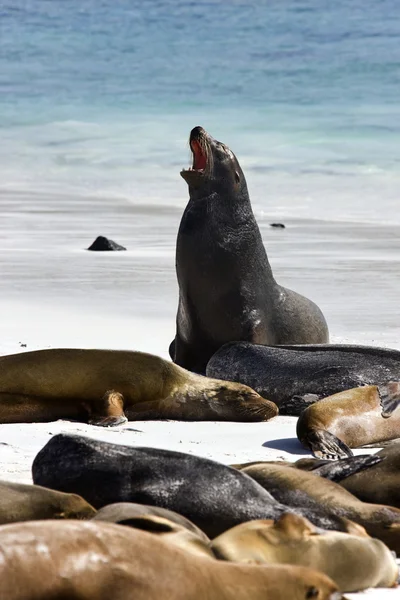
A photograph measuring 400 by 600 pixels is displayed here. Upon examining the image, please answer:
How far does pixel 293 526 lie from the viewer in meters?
3.62

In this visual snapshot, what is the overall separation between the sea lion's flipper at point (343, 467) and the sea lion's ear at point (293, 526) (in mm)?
954

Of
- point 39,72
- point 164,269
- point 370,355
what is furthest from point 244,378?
point 39,72

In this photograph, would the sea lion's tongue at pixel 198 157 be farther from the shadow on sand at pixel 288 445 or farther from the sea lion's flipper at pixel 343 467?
the sea lion's flipper at pixel 343 467

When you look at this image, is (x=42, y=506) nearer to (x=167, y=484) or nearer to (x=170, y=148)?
(x=167, y=484)

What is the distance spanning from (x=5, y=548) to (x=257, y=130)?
96.1 ft

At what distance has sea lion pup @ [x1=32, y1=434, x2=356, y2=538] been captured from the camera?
3.96 metres

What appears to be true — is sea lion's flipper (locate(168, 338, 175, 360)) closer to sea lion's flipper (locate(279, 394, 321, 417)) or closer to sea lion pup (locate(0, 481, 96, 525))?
sea lion's flipper (locate(279, 394, 321, 417))

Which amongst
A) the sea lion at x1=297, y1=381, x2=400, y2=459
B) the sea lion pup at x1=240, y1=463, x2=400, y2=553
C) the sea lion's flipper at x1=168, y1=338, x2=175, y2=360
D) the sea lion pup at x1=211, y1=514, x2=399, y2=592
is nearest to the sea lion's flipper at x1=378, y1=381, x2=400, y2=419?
the sea lion at x1=297, y1=381, x2=400, y2=459

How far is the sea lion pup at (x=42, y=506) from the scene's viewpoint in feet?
12.4

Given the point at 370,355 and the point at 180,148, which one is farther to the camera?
the point at 180,148

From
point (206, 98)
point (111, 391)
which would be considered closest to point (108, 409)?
point (111, 391)

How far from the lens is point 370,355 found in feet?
24.0

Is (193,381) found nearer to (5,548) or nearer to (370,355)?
(370,355)

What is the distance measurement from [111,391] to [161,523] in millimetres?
3155
